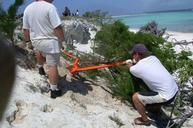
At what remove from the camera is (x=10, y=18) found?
7637mm

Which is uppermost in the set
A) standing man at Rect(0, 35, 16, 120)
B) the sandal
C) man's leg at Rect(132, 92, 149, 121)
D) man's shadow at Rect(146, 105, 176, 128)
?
standing man at Rect(0, 35, 16, 120)

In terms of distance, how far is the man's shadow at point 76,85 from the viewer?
22.5 feet

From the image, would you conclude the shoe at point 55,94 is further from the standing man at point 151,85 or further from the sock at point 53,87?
the standing man at point 151,85

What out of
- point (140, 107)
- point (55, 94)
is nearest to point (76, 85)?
point (55, 94)

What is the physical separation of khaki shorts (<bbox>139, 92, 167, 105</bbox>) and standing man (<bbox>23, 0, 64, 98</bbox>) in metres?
1.18

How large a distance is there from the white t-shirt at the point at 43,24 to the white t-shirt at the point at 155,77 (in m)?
1.20

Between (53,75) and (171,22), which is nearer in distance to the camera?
(53,75)

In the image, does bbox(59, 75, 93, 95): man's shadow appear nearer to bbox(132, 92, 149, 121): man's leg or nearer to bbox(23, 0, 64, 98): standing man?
bbox(23, 0, 64, 98): standing man

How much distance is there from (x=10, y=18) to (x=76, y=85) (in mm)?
1681

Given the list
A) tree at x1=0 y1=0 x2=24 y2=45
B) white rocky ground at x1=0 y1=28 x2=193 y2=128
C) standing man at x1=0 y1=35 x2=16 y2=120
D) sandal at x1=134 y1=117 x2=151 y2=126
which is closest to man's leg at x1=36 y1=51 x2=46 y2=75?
white rocky ground at x1=0 y1=28 x2=193 y2=128

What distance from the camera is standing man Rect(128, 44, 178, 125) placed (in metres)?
6.28

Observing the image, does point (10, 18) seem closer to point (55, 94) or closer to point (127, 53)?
point (55, 94)

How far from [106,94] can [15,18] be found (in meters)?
2.15

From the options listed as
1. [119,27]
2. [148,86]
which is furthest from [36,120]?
[119,27]
